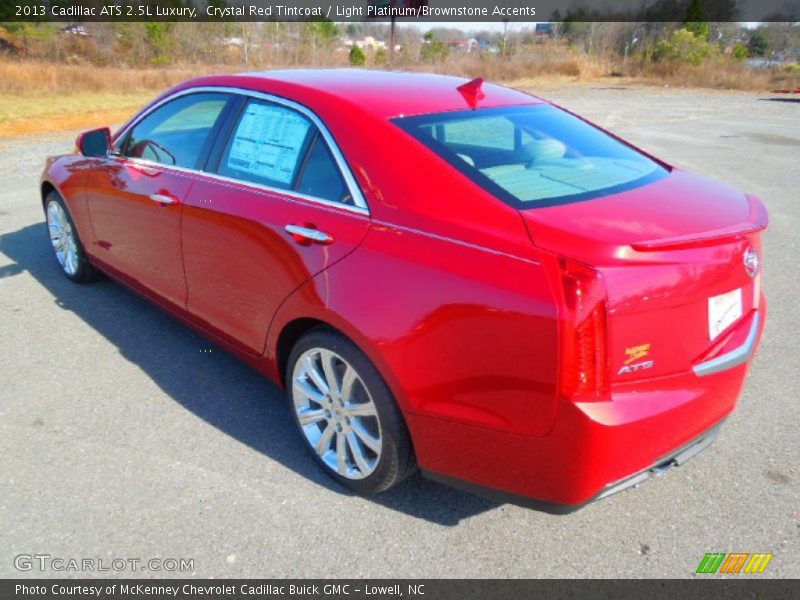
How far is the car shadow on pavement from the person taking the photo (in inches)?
114

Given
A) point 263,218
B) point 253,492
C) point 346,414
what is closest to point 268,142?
point 263,218

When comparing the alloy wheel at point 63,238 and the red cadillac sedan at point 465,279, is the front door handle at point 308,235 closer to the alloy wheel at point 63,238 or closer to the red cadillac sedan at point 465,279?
the red cadillac sedan at point 465,279

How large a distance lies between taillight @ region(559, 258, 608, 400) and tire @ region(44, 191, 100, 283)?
4106mm

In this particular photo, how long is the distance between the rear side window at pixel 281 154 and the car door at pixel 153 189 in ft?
0.91

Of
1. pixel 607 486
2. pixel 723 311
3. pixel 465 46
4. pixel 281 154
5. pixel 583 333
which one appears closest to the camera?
pixel 583 333

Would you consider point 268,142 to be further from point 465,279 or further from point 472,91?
point 465,279

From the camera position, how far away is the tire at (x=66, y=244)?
5.09 metres

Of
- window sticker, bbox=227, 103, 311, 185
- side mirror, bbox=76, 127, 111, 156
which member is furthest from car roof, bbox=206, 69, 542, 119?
side mirror, bbox=76, 127, 111, 156

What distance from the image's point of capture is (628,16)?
52.4m

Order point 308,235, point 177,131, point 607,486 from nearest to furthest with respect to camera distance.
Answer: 1. point 607,486
2. point 308,235
3. point 177,131

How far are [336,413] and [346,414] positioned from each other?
74 mm

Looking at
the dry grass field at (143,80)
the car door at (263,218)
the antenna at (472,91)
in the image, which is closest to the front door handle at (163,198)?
the car door at (263,218)

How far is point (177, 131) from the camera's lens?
4.02 meters

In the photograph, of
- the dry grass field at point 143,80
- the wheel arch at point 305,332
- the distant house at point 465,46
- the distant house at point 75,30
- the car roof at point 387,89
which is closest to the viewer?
the wheel arch at point 305,332
